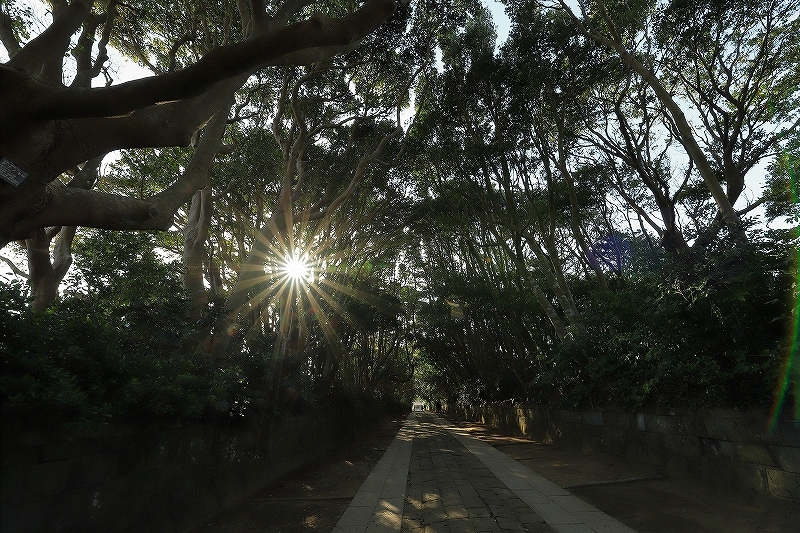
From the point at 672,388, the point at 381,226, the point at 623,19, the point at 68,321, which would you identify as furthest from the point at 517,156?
the point at 68,321

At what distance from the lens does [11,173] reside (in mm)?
2938

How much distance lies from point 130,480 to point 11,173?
2669 mm

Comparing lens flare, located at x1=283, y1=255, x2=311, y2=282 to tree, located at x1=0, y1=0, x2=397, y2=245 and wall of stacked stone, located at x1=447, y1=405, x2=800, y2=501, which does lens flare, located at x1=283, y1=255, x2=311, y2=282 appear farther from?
wall of stacked stone, located at x1=447, y1=405, x2=800, y2=501

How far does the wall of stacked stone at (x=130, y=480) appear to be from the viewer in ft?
9.09

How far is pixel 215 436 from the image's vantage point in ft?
18.0

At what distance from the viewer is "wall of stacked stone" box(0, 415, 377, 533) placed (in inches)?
109

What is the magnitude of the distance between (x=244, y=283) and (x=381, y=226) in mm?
7914

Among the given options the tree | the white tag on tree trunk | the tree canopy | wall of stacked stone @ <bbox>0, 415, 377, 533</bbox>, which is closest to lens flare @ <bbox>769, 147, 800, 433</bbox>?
the tree canopy

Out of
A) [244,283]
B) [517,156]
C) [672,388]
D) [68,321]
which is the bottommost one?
[672,388]

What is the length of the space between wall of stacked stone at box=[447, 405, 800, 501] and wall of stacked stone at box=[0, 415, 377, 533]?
6.13 m

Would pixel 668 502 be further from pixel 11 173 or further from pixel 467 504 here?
pixel 11 173

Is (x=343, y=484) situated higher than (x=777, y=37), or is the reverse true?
(x=777, y=37)

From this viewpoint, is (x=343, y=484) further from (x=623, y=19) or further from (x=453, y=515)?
(x=623, y=19)

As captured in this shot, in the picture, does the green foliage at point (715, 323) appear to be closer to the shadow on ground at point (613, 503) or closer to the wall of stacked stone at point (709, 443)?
the wall of stacked stone at point (709, 443)
